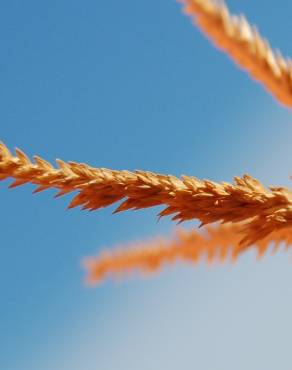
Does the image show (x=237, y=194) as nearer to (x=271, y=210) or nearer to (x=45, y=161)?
(x=271, y=210)

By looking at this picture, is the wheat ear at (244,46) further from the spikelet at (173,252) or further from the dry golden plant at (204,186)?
the spikelet at (173,252)

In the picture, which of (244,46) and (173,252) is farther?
(173,252)

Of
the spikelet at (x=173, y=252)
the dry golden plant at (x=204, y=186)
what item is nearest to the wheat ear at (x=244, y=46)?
the dry golden plant at (x=204, y=186)

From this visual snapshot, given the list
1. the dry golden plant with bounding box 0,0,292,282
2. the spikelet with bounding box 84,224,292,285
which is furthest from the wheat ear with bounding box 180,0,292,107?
the spikelet with bounding box 84,224,292,285

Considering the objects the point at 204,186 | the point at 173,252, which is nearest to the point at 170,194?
the point at 204,186

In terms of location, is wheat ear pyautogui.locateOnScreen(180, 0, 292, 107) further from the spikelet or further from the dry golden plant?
the spikelet

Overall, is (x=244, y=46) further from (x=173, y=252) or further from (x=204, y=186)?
(x=173, y=252)
